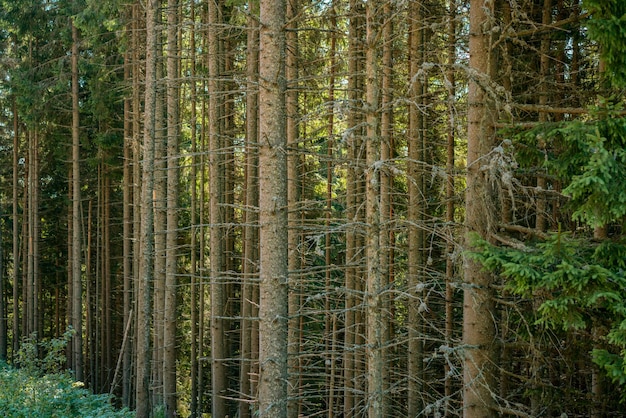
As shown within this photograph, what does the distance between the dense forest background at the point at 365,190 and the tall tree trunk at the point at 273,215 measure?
0.02m

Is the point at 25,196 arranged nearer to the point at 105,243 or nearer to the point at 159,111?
the point at 105,243

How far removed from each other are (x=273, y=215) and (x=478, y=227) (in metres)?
2.23

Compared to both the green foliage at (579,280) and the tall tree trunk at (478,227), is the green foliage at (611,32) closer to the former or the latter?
the green foliage at (579,280)

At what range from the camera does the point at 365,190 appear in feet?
44.0

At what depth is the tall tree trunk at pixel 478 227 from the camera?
22.1 ft

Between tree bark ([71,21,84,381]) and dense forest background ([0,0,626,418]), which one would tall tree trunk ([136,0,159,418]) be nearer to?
dense forest background ([0,0,626,418])

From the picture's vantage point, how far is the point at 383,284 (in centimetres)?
673

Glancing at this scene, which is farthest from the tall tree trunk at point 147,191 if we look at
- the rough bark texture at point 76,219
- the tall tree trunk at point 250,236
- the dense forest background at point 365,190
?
the rough bark texture at point 76,219

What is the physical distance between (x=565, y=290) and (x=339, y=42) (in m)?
10.0

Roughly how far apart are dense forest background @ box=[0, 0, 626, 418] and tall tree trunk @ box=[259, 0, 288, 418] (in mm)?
22

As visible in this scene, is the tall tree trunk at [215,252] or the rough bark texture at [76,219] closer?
the tall tree trunk at [215,252]

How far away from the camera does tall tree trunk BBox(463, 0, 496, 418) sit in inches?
265

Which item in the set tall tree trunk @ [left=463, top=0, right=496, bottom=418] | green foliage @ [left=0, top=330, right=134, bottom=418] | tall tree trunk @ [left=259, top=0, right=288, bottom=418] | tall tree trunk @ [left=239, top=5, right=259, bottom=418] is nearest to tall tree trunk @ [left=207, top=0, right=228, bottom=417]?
tall tree trunk @ [left=239, top=5, right=259, bottom=418]

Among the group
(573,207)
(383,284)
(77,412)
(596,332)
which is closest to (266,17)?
(383,284)
